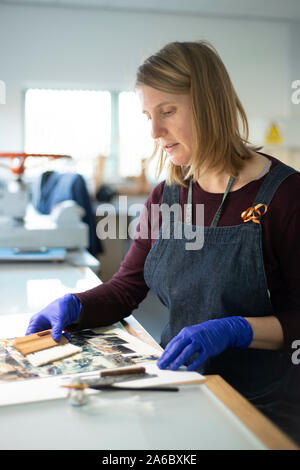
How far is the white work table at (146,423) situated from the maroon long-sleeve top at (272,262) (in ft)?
1.17

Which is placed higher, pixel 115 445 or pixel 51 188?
pixel 51 188

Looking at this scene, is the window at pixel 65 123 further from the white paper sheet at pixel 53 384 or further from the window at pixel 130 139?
the white paper sheet at pixel 53 384

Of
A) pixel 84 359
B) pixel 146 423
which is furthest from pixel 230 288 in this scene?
pixel 146 423

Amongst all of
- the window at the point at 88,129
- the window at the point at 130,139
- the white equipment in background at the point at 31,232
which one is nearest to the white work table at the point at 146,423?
the white equipment in background at the point at 31,232

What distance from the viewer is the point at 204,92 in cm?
112

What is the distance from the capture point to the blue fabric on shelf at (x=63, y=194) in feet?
11.7

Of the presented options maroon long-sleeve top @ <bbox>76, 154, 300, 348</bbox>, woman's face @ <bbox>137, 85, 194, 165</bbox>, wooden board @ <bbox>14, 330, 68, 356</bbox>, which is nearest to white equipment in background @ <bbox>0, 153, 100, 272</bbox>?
maroon long-sleeve top @ <bbox>76, 154, 300, 348</bbox>

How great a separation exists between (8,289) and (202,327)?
28.8 inches

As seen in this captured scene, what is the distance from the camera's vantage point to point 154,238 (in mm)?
1273

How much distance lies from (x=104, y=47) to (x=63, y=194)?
7.68 ft

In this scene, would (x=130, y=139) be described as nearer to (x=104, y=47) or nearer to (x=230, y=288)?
(x=104, y=47)

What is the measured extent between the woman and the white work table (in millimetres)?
256
